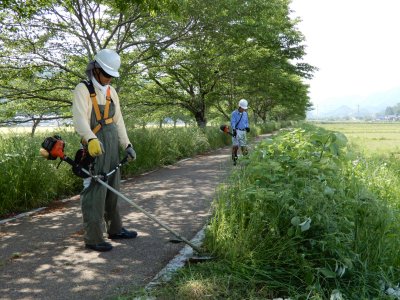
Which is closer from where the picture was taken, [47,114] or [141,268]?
[141,268]

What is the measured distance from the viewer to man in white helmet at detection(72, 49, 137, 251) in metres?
4.07

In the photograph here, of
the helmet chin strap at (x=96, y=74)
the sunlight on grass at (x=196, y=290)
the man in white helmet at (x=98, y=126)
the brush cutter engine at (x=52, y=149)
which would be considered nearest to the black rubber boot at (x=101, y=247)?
the man in white helmet at (x=98, y=126)

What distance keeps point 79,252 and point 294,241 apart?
7.82 feet

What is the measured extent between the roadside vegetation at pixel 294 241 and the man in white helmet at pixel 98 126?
1.29 m

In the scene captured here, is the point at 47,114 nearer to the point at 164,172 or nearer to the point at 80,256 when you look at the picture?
the point at 164,172

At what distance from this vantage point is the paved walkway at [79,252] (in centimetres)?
332

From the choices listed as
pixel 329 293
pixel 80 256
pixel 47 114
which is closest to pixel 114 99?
pixel 80 256

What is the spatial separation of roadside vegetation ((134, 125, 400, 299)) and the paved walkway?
1.90ft

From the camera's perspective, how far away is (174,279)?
326cm

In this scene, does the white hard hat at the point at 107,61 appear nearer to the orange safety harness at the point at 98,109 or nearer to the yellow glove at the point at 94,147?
the orange safety harness at the point at 98,109

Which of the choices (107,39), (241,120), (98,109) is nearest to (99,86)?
(98,109)

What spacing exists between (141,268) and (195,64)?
12328 mm

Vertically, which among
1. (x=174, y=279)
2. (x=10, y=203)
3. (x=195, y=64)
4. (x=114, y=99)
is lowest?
(x=174, y=279)

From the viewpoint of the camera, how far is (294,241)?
334 centimetres
